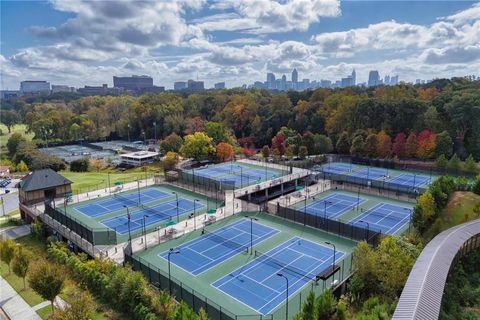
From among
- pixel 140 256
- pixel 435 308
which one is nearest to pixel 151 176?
pixel 140 256

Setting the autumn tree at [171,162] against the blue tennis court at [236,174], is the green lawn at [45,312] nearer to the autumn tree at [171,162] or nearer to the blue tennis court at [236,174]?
the blue tennis court at [236,174]

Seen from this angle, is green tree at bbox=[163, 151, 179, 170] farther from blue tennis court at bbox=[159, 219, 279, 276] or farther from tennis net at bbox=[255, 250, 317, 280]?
tennis net at bbox=[255, 250, 317, 280]

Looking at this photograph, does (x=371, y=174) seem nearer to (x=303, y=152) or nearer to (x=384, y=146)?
(x=384, y=146)

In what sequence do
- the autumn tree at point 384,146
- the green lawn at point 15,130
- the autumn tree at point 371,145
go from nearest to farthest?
1. the autumn tree at point 384,146
2. the autumn tree at point 371,145
3. the green lawn at point 15,130

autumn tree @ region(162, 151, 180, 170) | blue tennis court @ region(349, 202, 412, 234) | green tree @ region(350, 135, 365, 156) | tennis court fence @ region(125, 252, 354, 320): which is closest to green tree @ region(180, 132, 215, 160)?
autumn tree @ region(162, 151, 180, 170)

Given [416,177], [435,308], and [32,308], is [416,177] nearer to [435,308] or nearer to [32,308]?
[435,308]

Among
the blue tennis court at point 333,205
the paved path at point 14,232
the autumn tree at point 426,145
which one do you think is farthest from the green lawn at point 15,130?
the autumn tree at point 426,145

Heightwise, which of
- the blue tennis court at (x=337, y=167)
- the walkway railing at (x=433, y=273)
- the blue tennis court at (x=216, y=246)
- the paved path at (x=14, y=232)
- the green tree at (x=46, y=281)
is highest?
the walkway railing at (x=433, y=273)
